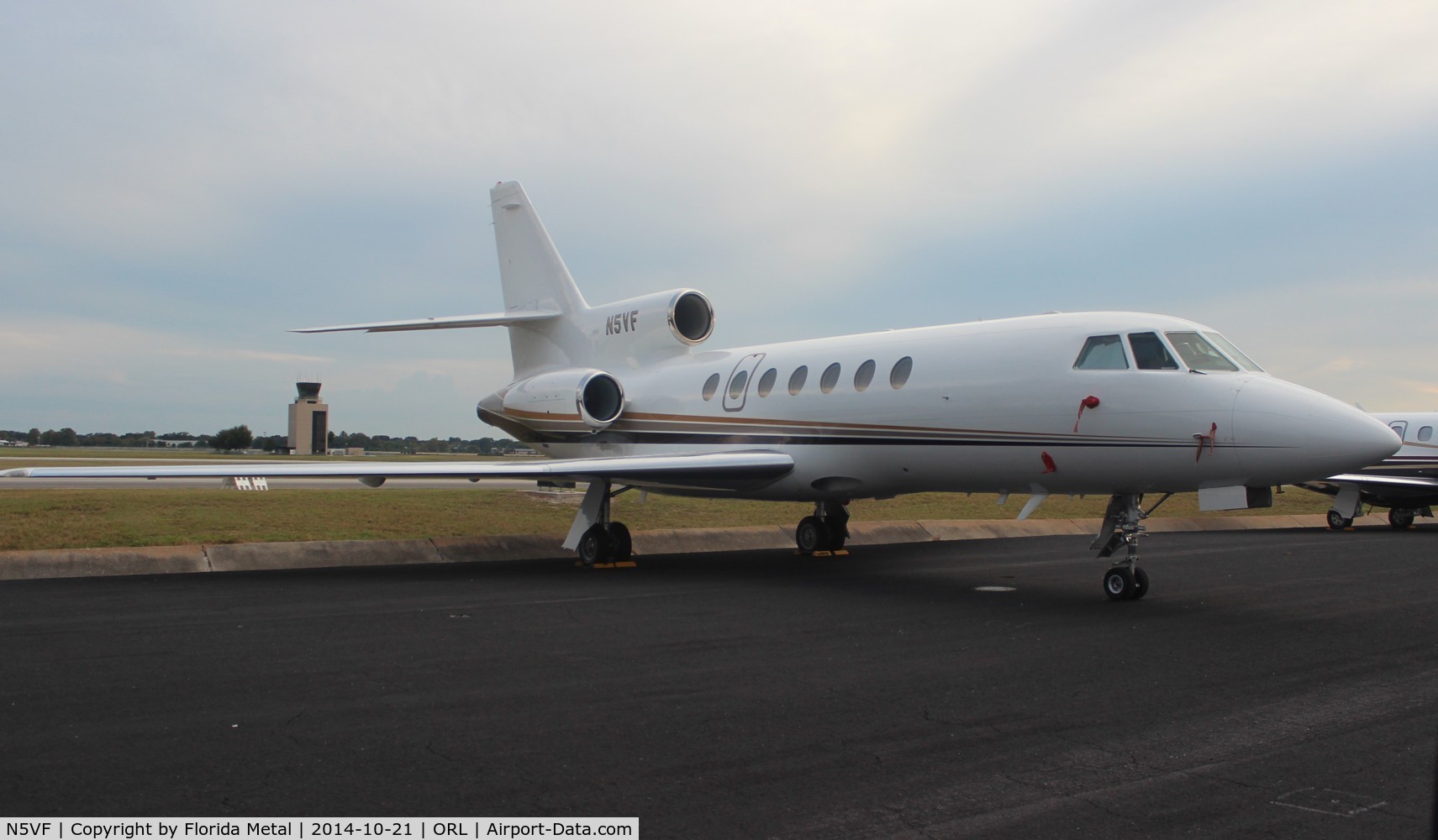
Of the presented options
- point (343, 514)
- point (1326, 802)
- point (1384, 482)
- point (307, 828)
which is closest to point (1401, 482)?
point (1384, 482)

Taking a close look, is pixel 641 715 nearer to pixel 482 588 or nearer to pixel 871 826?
A: pixel 871 826

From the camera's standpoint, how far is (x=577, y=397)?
56.7ft

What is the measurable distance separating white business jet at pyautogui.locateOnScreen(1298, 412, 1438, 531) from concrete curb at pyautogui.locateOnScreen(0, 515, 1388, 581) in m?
5.36

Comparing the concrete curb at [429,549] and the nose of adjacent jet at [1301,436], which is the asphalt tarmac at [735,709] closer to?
the concrete curb at [429,549]

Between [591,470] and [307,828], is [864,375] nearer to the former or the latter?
[591,470]

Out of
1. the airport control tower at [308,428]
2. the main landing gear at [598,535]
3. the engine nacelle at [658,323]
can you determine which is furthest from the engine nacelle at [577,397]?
the airport control tower at [308,428]

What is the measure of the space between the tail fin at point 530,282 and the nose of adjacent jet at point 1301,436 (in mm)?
12014

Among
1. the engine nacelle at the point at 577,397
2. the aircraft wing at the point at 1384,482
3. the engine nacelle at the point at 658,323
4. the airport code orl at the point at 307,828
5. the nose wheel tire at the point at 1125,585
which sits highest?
the engine nacelle at the point at 658,323

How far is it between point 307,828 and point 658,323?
14222mm

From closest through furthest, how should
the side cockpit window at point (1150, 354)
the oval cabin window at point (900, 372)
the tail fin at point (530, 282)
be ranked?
the side cockpit window at point (1150, 354) → the oval cabin window at point (900, 372) → the tail fin at point (530, 282)

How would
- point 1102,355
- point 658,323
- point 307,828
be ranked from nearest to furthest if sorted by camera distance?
point 307,828 < point 1102,355 < point 658,323

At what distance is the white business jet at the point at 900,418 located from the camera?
10255 mm

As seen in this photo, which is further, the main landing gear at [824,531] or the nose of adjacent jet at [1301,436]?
the main landing gear at [824,531]

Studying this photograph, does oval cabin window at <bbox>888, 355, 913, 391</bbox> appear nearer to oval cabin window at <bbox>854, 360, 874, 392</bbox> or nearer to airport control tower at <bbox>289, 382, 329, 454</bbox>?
oval cabin window at <bbox>854, 360, 874, 392</bbox>
